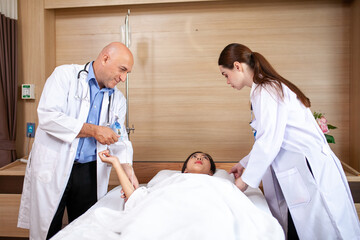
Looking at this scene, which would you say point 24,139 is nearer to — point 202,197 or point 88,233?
point 88,233

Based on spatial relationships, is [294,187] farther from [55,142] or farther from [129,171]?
[55,142]

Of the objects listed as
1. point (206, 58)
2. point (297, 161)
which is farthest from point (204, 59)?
point (297, 161)

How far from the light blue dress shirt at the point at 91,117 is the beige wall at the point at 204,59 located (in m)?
0.86

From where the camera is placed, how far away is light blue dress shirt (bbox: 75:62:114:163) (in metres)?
1.92

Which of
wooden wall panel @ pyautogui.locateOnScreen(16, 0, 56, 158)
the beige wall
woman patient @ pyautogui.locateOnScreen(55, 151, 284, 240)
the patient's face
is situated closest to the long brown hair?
woman patient @ pyautogui.locateOnScreen(55, 151, 284, 240)

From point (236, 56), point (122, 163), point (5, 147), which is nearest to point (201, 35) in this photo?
point (236, 56)

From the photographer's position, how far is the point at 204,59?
273 centimetres

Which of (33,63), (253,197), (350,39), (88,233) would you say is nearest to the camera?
(88,233)

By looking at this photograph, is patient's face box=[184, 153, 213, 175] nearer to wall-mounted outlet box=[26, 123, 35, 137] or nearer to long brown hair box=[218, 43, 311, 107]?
long brown hair box=[218, 43, 311, 107]

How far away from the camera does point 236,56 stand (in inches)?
64.6

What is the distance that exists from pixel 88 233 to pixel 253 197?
98 cm

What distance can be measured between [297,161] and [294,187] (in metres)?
0.13

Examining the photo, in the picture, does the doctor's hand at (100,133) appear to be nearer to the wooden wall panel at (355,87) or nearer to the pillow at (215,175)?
the pillow at (215,175)

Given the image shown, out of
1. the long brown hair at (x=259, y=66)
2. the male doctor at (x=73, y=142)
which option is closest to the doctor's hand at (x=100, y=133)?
the male doctor at (x=73, y=142)
